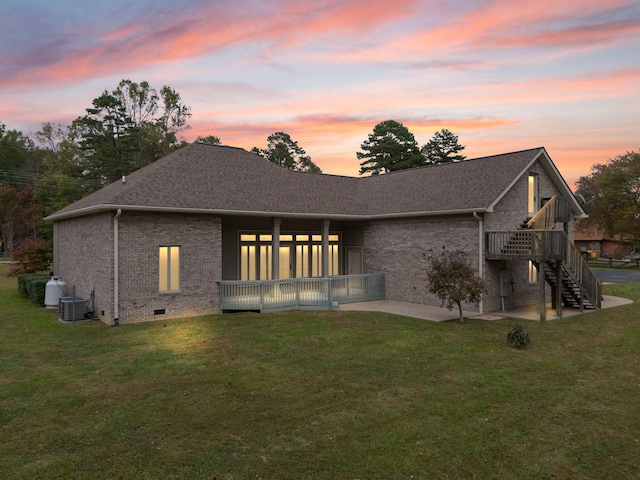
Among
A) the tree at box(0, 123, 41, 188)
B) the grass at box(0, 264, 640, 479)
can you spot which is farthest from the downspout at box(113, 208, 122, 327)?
the tree at box(0, 123, 41, 188)

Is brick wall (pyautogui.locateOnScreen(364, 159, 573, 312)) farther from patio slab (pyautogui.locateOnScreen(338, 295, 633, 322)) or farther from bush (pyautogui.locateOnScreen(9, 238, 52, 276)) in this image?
bush (pyautogui.locateOnScreen(9, 238, 52, 276))

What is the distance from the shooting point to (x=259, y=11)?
16094 mm

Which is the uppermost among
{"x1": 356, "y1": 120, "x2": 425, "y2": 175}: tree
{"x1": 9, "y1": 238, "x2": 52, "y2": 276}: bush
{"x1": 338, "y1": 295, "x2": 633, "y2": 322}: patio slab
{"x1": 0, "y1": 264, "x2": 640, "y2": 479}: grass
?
{"x1": 356, "y1": 120, "x2": 425, "y2": 175}: tree

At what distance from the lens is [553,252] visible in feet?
54.4

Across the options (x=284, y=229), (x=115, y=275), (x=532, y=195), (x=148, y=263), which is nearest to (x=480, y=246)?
(x=532, y=195)

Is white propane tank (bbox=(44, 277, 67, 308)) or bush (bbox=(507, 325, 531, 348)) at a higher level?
white propane tank (bbox=(44, 277, 67, 308))

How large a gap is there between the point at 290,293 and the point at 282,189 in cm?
618

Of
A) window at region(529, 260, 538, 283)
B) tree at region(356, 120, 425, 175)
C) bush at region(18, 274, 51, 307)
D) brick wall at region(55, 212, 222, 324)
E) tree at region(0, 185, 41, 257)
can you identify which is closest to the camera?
brick wall at region(55, 212, 222, 324)

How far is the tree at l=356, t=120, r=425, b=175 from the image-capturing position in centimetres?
6212

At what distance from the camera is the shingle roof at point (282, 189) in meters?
17.4

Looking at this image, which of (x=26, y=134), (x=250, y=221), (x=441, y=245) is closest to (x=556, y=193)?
(x=441, y=245)

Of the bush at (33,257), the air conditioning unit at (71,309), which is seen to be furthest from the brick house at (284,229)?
the bush at (33,257)

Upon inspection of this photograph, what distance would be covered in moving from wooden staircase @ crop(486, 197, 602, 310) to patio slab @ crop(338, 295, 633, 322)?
33.6 inches

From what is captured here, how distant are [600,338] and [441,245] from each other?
7.21m
